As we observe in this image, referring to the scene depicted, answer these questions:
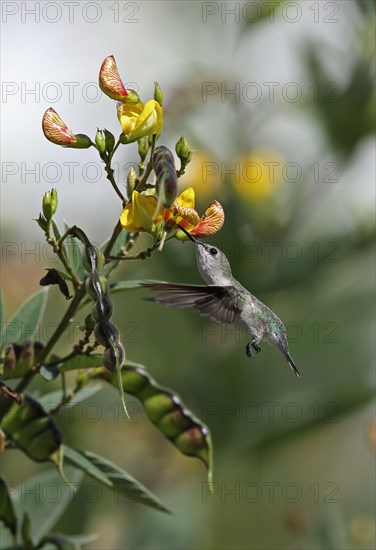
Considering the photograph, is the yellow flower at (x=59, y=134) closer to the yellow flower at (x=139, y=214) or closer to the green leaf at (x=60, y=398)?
the yellow flower at (x=139, y=214)

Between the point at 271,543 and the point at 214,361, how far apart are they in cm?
117

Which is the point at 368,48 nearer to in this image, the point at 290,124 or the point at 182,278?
the point at 290,124

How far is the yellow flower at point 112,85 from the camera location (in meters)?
1.31

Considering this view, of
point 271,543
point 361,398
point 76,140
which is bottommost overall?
point 271,543

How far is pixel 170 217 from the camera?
4.24 ft

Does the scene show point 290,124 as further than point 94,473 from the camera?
Yes

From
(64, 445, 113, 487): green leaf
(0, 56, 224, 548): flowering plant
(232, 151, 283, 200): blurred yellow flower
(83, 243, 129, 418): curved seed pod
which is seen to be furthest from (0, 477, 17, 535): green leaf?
(232, 151, 283, 200): blurred yellow flower

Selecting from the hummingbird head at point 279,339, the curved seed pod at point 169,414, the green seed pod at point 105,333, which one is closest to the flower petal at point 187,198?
the green seed pod at point 105,333

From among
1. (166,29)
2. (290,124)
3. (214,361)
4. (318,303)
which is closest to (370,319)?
(318,303)

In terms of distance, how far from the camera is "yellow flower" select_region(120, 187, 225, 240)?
1.23 m

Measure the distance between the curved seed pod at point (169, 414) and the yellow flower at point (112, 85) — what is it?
0.45 m

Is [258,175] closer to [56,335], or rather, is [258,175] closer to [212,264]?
[212,264]

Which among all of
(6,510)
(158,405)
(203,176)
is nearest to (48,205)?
(158,405)

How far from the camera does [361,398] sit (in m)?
2.81
